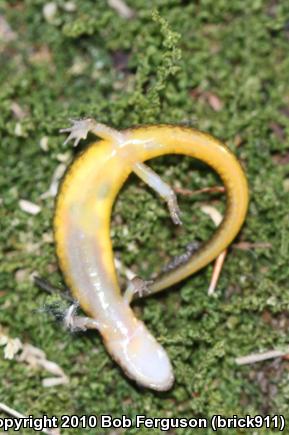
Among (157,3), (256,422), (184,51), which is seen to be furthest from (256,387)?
(157,3)

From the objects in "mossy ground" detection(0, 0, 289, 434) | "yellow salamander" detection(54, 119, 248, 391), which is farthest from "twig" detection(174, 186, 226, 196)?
"yellow salamander" detection(54, 119, 248, 391)

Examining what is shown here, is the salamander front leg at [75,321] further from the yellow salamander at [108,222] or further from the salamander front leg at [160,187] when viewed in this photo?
the salamander front leg at [160,187]

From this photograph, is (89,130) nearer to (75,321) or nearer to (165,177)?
(165,177)

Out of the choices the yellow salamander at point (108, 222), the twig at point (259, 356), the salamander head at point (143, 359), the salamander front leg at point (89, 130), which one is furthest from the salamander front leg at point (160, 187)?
the twig at point (259, 356)

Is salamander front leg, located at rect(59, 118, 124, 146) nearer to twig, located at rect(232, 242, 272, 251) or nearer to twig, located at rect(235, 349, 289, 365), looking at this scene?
twig, located at rect(232, 242, 272, 251)

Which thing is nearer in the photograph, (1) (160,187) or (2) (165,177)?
(1) (160,187)

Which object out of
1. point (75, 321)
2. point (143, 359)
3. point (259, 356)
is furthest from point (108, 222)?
point (259, 356)
